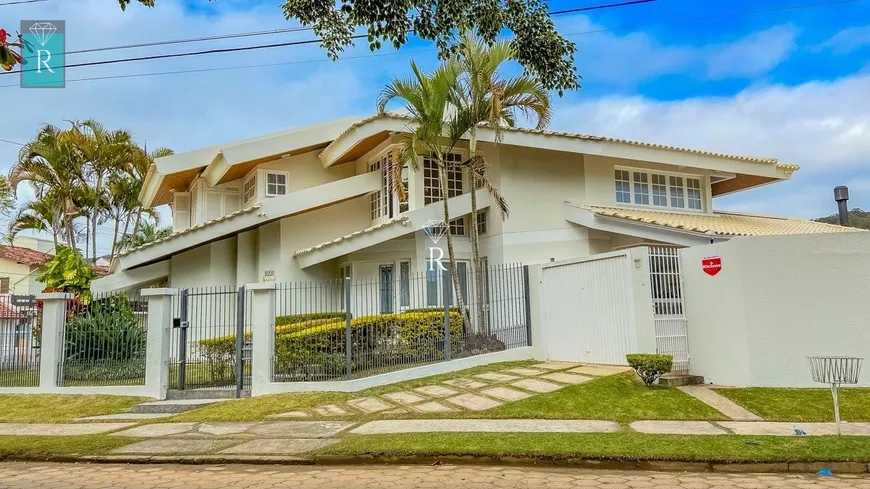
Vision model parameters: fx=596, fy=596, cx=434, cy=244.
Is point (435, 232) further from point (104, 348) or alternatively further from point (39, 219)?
point (39, 219)

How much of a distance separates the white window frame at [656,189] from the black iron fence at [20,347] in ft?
49.0

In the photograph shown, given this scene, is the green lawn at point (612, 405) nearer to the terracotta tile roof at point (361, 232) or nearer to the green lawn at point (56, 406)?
the terracotta tile roof at point (361, 232)

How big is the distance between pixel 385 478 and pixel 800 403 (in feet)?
21.2

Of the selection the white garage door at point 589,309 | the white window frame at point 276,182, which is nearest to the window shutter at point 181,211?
the white window frame at point 276,182

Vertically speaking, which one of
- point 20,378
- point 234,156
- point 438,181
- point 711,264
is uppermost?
point 234,156

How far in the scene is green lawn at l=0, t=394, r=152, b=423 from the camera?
34.9ft

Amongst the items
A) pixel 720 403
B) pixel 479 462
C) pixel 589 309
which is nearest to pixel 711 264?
pixel 589 309

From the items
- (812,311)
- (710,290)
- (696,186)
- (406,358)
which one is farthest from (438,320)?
(696,186)

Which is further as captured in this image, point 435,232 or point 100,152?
point 100,152

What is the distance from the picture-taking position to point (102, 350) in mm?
12453

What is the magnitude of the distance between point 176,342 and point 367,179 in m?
6.73

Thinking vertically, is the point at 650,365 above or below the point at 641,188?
below

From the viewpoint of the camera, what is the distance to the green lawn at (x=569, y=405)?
8.63 metres

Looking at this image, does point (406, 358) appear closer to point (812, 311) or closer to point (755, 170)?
point (812, 311)
